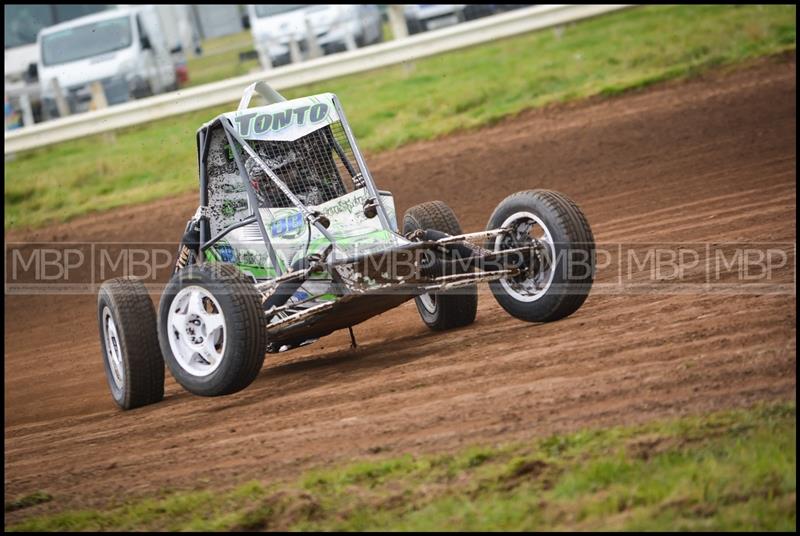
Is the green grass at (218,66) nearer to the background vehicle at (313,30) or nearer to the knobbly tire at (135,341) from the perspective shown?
the background vehicle at (313,30)

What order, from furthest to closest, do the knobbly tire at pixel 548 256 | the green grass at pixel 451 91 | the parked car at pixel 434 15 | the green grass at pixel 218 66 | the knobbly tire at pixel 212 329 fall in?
the green grass at pixel 218 66
the parked car at pixel 434 15
the green grass at pixel 451 91
the knobbly tire at pixel 548 256
the knobbly tire at pixel 212 329

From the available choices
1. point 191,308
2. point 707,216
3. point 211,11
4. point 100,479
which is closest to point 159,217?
point 707,216

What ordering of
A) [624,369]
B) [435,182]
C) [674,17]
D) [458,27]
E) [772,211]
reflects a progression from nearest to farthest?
[624,369]
[772,211]
[435,182]
[458,27]
[674,17]

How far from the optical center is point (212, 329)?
22.1ft

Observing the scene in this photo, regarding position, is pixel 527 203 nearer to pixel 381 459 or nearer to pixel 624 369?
pixel 624 369

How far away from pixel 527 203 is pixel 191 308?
6.47 feet

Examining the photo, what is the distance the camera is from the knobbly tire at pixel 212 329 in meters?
6.43

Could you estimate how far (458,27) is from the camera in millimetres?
17250

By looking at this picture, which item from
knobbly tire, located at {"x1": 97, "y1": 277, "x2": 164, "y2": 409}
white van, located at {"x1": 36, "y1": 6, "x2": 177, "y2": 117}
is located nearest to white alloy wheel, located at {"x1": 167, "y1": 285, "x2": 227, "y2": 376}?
knobbly tire, located at {"x1": 97, "y1": 277, "x2": 164, "y2": 409}

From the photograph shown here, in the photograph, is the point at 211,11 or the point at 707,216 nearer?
the point at 707,216

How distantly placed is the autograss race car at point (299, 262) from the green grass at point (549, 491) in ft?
5.21

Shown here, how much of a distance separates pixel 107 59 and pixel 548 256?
1646cm

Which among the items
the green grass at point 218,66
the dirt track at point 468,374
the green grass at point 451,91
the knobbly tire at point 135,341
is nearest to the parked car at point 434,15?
the green grass at point 451,91

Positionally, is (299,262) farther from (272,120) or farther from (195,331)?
(272,120)
